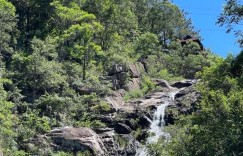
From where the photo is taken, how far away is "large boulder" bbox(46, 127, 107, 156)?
29625 millimetres

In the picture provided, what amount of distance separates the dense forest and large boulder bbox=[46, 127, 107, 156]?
29 cm

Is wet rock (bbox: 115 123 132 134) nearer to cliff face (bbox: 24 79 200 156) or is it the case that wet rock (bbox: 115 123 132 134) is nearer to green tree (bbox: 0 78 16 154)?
cliff face (bbox: 24 79 200 156)

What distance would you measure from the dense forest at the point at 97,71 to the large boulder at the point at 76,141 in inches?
11.4

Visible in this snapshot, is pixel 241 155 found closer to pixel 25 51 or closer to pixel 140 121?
pixel 140 121

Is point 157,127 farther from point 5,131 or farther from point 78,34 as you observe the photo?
point 78,34

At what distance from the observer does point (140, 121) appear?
113 feet

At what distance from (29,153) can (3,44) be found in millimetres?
13096

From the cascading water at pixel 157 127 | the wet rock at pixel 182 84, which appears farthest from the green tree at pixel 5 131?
the wet rock at pixel 182 84

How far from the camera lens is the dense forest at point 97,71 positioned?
18578 mm

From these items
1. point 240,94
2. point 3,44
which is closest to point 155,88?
point 3,44

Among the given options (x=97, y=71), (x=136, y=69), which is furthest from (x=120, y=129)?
(x=136, y=69)

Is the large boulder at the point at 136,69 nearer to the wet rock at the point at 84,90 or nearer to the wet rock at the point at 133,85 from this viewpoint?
the wet rock at the point at 133,85

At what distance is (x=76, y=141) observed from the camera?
97.8ft

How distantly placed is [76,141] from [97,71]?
14184mm
